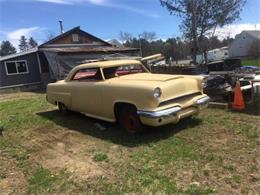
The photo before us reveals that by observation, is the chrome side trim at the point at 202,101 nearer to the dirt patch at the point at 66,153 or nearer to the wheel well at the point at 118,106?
the wheel well at the point at 118,106

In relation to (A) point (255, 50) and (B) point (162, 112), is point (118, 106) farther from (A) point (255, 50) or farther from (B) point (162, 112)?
(A) point (255, 50)

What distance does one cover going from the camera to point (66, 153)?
5.34 metres

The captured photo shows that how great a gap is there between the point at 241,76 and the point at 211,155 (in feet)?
15.3

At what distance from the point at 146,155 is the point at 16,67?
19.5 metres

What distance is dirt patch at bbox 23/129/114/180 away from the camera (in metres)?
4.47

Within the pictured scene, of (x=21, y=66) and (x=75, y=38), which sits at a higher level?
(x=75, y=38)

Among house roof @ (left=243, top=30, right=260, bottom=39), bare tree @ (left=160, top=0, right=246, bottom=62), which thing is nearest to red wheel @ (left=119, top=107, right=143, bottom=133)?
bare tree @ (left=160, top=0, right=246, bottom=62)

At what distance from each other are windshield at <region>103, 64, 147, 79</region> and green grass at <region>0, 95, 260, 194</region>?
1.20 meters

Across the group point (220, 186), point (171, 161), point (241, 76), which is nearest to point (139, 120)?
point (171, 161)

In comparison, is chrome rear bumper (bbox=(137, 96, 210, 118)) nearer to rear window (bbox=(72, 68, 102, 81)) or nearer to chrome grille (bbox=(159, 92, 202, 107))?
chrome grille (bbox=(159, 92, 202, 107))

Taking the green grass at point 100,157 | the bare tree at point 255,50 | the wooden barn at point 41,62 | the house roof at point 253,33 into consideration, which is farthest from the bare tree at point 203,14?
the house roof at point 253,33

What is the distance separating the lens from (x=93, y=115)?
6871 mm

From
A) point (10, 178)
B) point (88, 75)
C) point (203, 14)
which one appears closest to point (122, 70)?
point (88, 75)

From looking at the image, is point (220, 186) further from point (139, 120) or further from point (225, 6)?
point (225, 6)
